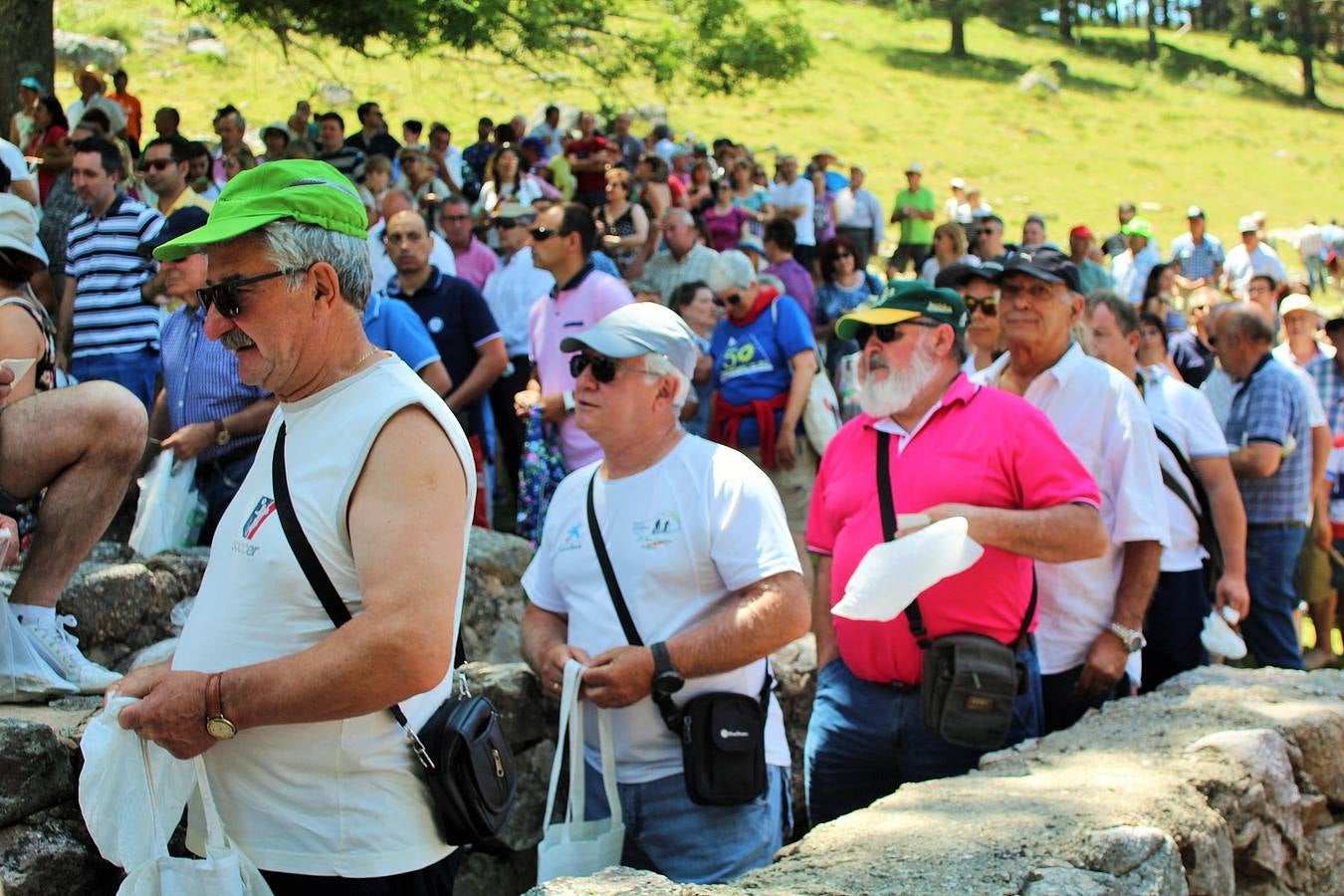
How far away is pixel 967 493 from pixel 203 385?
8.80 feet

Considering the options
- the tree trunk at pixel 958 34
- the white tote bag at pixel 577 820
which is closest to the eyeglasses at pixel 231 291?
the white tote bag at pixel 577 820

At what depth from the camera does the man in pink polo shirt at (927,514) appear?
12.2 feet

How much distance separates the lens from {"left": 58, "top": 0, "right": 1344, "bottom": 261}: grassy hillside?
32188mm

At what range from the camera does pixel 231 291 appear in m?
2.46

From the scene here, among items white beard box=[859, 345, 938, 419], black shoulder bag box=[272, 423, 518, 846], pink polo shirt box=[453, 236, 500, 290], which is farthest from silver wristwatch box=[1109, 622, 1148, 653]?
pink polo shirt box=[453, 236, 500, 290]

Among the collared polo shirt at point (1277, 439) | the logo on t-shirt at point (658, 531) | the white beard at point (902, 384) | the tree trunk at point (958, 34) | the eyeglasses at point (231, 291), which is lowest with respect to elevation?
the collared polo shirt at point (1277, 439)

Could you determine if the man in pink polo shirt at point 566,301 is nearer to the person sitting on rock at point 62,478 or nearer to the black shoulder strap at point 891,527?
the black shoulder strap at point 891,527

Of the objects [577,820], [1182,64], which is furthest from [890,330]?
[1182,64]

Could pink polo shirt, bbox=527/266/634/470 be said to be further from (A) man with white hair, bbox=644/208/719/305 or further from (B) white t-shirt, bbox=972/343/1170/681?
(B) white t-shirt, bbox=972/343/1170/681

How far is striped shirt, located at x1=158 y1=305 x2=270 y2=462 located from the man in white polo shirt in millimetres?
2634

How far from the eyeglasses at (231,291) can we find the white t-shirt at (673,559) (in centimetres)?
136

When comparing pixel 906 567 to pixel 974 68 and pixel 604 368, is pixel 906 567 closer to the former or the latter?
pixel 604 368

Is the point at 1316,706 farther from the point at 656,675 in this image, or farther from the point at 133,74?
the point at 133,74

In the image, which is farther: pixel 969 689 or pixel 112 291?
pixel 112 291
